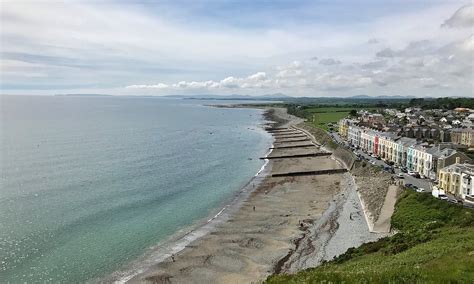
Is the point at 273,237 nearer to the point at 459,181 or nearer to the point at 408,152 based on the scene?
the point at 459,181

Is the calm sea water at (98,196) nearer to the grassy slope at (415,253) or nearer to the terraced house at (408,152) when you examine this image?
the grassy slope at (415,253)

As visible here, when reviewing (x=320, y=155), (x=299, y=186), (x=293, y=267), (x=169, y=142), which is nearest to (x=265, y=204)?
(x=299, y=186)

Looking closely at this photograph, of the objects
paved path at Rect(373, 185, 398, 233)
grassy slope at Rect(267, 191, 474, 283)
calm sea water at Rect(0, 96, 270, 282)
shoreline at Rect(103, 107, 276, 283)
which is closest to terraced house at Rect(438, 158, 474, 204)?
paved path at Rect(373, 185, 398, 233)

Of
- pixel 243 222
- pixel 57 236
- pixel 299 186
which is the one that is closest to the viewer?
pixel 57 236

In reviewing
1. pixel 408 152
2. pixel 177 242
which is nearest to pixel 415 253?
pixel 177 242

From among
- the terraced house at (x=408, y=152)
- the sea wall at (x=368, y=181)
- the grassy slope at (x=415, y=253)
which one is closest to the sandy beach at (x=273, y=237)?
the sea wall at (x=368, y=181)

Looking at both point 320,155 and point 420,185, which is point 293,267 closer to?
point 420,185

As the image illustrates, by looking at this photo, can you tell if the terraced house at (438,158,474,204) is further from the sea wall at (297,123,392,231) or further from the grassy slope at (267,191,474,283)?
the sea wall at (297,123,392,231)
